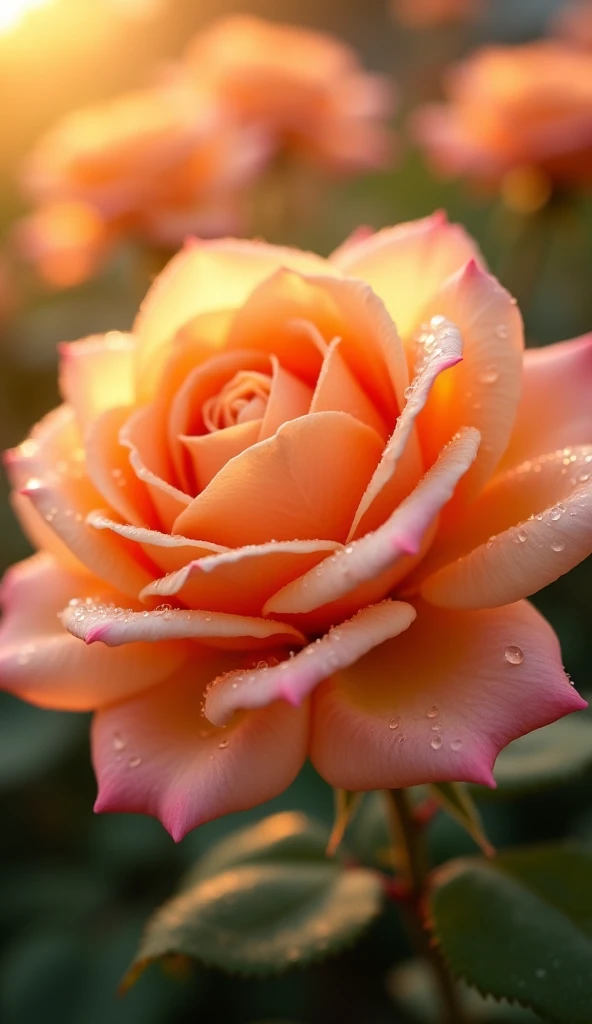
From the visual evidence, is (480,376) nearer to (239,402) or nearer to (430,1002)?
(239,402)

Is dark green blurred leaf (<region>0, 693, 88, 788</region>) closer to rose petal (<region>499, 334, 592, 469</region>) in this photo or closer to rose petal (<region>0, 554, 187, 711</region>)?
rose petal (<region>0, 554, 187, 711</region>)

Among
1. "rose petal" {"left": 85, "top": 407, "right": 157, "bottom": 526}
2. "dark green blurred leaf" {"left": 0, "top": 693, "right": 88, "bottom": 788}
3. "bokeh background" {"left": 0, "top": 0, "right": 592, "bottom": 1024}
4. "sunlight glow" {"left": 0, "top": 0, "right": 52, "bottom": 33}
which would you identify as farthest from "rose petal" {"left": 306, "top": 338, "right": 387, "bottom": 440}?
"sunlight glow" {"left": 0, "top": 0, "right": 52, "bottom": 33}

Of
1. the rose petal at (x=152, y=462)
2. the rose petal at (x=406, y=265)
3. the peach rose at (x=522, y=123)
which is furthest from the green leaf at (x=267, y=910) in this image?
the peach rose at (x=522, y=123)

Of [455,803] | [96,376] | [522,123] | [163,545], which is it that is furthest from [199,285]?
[522,123]

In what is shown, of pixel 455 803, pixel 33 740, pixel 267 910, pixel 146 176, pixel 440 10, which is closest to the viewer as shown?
pixel 455 803

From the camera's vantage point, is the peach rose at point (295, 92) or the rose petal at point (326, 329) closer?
the rose petal at point (326, 329)

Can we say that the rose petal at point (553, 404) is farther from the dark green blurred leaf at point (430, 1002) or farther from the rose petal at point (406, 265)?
the dark green blurred leaf at point (430, 1002)
